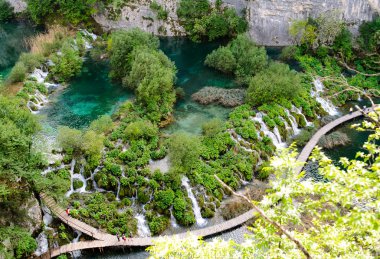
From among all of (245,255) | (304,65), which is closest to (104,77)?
(304,65)

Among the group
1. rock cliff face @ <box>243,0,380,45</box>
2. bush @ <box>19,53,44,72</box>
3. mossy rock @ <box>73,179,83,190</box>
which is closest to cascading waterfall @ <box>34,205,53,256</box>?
mossy rock @ <box>73,179,83,190</box>

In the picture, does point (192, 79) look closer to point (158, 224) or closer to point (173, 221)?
point (173, 221)

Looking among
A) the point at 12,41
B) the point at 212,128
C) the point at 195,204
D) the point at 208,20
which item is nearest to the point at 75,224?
the point at 195,204

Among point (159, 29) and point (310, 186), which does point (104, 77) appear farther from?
point (310, 186)

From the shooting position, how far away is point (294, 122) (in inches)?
1489

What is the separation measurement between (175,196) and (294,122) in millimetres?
15568

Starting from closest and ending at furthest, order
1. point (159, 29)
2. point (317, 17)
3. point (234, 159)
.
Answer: point (234, 159) < point (317, 17) < point (159, 29)

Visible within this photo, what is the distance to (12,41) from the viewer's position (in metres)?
55.4

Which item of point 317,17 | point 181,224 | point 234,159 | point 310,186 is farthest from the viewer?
point 317,17

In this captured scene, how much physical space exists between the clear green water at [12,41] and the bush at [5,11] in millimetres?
1181

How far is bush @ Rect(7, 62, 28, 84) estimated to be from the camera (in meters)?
40.5

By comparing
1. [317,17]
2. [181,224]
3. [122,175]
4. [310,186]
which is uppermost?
[310,186]

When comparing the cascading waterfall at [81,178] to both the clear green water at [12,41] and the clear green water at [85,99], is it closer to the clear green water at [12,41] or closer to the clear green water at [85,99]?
the clear green water at [85,99]

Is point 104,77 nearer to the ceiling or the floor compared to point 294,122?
nearer to the ceiling
